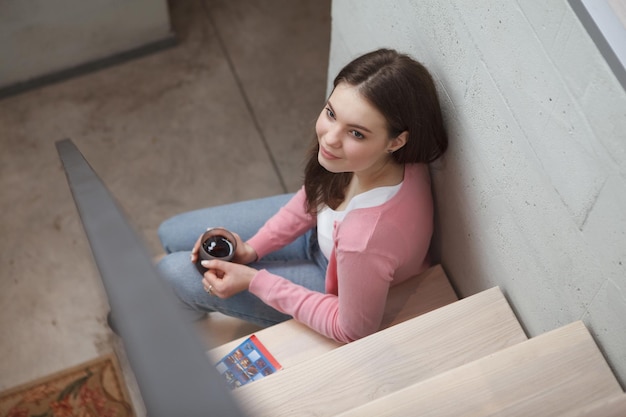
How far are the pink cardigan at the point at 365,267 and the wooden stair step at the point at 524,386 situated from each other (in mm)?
280

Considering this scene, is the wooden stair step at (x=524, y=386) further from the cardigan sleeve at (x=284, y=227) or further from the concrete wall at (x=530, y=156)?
the cardigan sleeve at (x=284, y=227)

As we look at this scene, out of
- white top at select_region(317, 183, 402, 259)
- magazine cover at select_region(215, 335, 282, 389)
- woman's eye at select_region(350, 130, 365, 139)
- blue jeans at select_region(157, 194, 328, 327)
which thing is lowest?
magazine cover at select_region(215, 335, 282, 389)

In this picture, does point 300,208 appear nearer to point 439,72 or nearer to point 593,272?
point 439,72

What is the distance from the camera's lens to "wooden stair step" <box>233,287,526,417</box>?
1607 mm

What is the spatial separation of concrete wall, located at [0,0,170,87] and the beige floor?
3.6 inches

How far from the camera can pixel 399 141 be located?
165 cm

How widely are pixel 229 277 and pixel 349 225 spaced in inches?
16.6

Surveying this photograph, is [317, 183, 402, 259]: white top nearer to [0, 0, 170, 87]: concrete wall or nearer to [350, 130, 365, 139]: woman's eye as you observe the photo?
[350, 130, 365, 139]: woman's eye

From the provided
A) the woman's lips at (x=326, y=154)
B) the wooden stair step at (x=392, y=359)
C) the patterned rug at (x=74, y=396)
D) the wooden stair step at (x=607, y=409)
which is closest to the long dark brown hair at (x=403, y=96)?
the woman's lips at (x=326, y=154)

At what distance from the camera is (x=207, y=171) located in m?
3.00

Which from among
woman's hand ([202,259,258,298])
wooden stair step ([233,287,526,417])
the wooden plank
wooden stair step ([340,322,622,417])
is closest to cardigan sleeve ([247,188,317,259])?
woman's hand ([202,259,258,298])

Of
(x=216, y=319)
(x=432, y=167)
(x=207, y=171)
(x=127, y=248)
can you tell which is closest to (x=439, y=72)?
(x=432, y=167)

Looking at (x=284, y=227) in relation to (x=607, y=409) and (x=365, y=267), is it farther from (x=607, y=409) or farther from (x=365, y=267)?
(x=607, y=409)

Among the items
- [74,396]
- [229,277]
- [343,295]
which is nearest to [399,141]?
[343,295]
